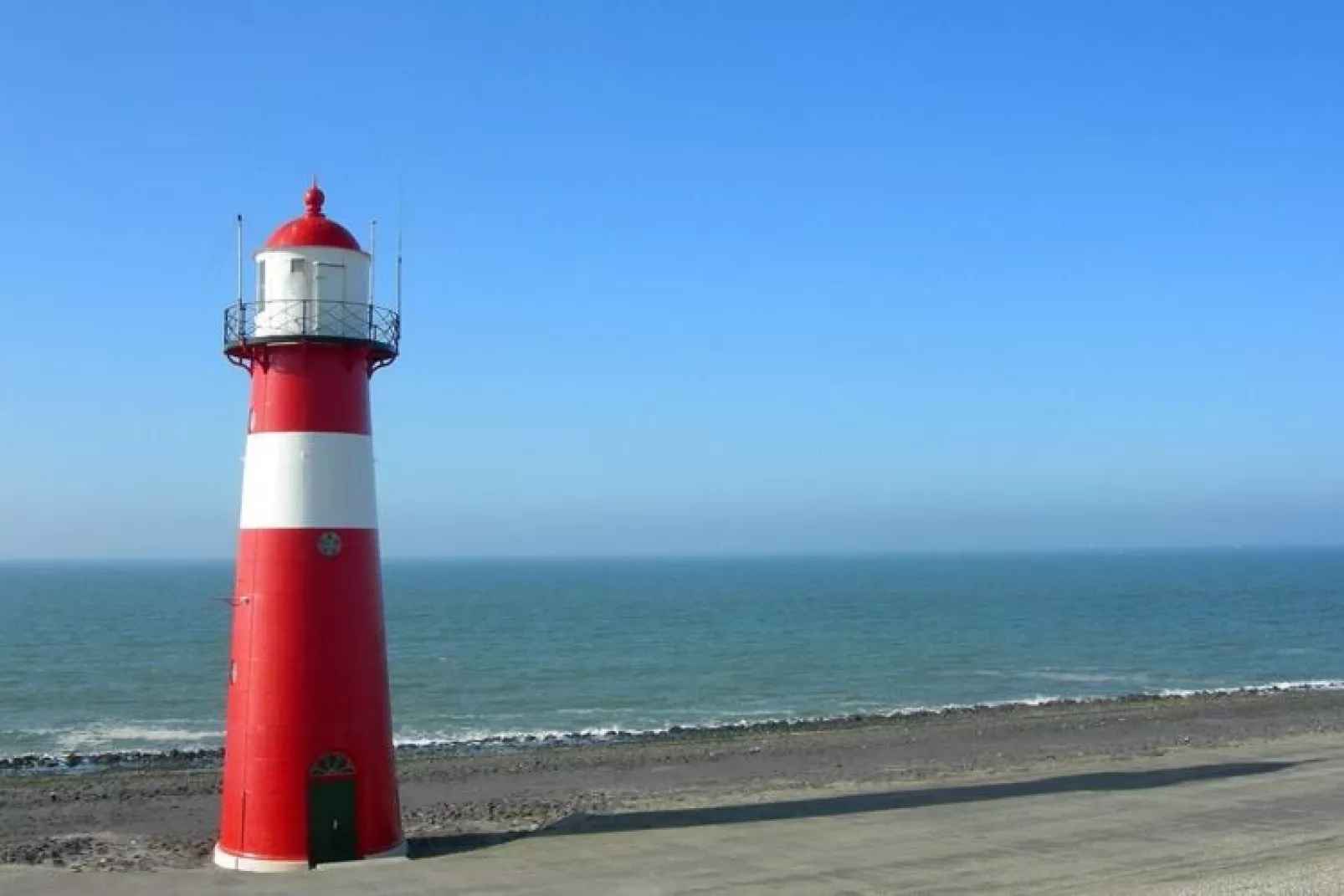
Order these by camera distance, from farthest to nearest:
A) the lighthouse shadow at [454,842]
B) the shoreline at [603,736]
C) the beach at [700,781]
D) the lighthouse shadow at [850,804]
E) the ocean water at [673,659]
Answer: the ocean water at [673,659] < the shoreline at [603,736] < the beach at [700,781] < the lighthouse shadow at [850,804] < the lighthouse shadow at [454,842]

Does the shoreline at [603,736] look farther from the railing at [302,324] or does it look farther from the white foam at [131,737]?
the railing at [302,324]

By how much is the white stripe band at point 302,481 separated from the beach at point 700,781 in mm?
3788

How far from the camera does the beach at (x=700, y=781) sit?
16750 millimetres

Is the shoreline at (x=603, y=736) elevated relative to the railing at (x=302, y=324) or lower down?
lower down

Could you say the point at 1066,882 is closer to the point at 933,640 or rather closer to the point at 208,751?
the point at 208,751

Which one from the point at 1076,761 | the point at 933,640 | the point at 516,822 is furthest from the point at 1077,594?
the point at 516,822

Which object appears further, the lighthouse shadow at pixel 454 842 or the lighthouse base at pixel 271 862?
the lighthouse shadow at pixel 454 842

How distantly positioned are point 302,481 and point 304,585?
107 cm

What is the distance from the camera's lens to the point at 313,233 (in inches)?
571

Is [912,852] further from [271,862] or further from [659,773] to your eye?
[659,773]

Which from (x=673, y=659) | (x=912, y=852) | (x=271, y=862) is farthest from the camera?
(x=673, y=659)

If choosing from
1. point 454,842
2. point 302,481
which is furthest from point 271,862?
point 302,481

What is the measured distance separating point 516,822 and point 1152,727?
16260 millimetres

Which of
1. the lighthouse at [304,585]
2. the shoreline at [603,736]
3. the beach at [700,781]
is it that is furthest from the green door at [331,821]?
the shoreline at [603,736]
